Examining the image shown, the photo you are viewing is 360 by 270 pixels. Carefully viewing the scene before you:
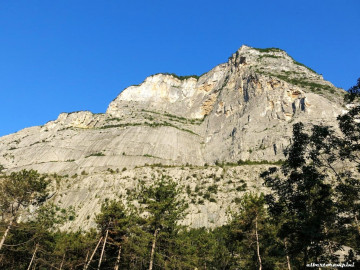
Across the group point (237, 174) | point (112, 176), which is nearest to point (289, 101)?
point (237, 174)

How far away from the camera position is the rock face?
72188 millimetres

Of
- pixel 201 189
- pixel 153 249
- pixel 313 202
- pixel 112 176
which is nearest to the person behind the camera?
pixel 313 202

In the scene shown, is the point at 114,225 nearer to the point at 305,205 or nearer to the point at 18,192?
the point at 18,192

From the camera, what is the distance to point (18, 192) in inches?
894

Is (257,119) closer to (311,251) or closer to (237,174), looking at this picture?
(237,174)

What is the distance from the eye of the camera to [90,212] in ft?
178

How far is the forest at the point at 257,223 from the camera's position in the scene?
15.1 m

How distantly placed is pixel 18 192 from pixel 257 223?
1970 cm

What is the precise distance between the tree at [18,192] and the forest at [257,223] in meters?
0.07

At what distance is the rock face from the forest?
25.4m

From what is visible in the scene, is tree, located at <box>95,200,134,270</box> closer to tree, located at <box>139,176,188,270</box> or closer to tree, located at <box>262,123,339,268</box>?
tree, located at <box>139,176,188,270</box>

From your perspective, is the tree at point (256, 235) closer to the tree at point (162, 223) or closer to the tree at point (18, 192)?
the tree at point (162, 223)

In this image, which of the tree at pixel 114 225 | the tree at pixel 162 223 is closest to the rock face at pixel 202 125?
the tree at pixel 162 223

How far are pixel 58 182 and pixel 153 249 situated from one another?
5230 centimetres
